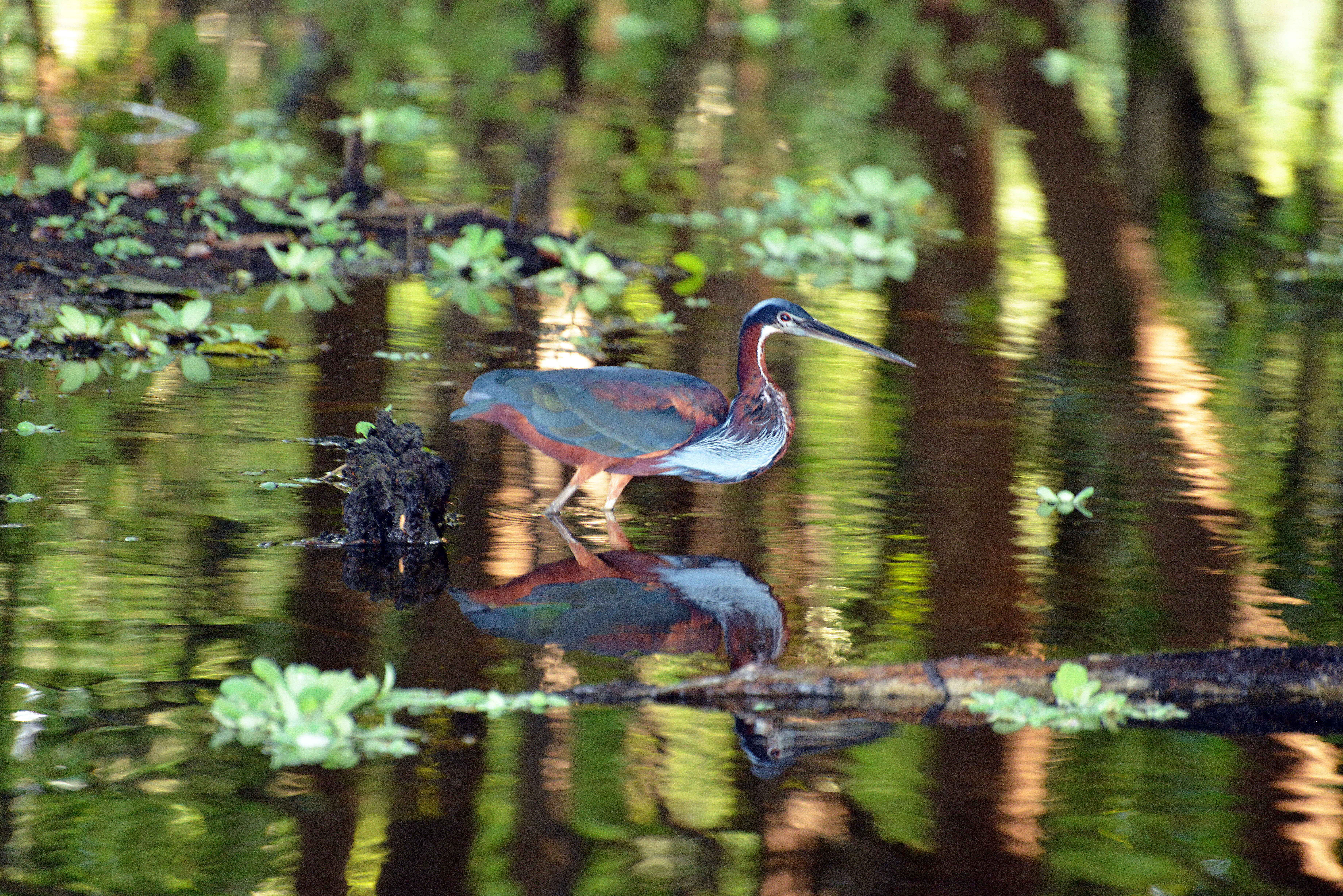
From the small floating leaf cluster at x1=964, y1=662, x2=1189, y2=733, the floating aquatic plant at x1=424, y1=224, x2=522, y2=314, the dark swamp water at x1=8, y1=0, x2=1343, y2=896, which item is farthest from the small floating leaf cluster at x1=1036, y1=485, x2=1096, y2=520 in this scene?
the floating aquatic plant at x1=424, y1=224, x2=522, y2=314

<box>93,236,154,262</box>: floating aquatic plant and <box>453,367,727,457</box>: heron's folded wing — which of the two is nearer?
<box>453,367,727,457</box>: heron's folded wing

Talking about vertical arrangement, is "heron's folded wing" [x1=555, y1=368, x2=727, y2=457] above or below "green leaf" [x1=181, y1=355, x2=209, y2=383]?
above

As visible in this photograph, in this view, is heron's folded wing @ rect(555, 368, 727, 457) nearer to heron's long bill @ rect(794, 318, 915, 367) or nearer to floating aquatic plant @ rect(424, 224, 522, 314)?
heron's long bill @ rect(794, 318, 915, 367)

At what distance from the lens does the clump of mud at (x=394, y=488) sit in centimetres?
520

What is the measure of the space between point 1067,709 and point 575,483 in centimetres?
190

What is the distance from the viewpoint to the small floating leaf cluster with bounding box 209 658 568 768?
394cm

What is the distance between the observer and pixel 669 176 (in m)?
13.0

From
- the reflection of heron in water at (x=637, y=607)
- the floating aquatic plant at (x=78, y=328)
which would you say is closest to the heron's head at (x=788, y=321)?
the reflection of heron in water at (x=637, y=607)

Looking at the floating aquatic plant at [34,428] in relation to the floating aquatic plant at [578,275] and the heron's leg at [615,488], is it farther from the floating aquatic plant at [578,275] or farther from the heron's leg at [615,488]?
the floating aquatic plant at [578,275]

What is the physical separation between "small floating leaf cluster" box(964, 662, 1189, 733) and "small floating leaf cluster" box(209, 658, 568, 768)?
1473 millimetres

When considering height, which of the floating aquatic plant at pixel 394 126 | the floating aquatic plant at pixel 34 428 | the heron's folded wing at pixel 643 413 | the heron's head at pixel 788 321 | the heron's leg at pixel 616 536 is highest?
the floating aquatic plant at pixel 394 126

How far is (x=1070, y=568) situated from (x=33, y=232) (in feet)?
20.0

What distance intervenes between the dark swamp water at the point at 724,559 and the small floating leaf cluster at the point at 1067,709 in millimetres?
75

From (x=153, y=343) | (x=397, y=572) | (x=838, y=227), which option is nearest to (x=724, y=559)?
(x=397, y=572)
